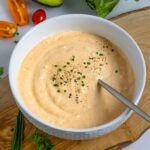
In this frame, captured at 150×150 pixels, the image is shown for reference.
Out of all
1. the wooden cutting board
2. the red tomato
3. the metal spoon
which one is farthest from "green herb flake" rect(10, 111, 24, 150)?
the red tomato

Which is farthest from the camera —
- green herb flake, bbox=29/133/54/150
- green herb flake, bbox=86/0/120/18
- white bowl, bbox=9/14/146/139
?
green herb flake, bbox=86/0/120/18

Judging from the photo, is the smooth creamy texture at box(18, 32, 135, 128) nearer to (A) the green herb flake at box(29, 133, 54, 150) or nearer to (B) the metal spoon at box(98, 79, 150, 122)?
(B) the metal spoon at box(98, 79, 150, 122)

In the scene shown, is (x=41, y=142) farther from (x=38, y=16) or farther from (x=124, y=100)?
(x=38, y=16)

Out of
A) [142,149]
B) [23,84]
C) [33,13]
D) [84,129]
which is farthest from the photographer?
[33,13]

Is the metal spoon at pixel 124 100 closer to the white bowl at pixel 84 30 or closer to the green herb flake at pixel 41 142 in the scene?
the white bowl at pixel 84 30

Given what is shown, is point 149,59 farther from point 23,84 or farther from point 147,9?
point 23,84

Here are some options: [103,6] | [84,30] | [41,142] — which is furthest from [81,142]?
[103,6]

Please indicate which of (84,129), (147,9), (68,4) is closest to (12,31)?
(68,4)
